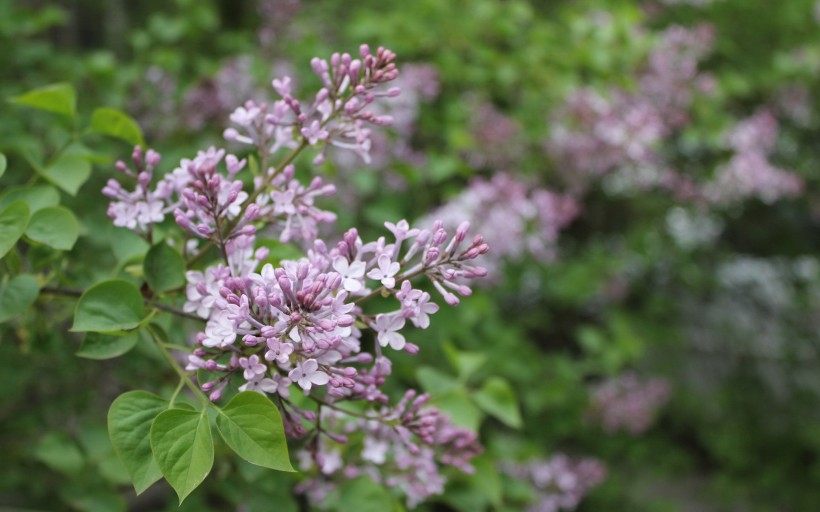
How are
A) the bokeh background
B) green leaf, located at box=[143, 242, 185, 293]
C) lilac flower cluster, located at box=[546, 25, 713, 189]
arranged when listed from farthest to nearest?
lilac flower cluster, located at box=[546, 25, 713, 189], the bokeh background, green leaf, located at box=[143, 242, 185, 293]

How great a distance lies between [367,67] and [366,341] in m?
0.94

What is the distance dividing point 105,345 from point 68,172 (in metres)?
0.40

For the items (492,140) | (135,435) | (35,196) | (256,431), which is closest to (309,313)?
(256,431)

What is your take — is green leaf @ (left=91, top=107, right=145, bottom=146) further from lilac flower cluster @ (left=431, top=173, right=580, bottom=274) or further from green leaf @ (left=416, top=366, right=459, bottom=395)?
lilac flower cluster @ (left=431, top=173, right=580, bottom=274)

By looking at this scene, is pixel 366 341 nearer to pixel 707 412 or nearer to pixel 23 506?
pixel 23 506

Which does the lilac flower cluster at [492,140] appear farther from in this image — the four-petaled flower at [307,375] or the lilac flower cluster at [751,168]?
the four-petaled flower at [307,375]

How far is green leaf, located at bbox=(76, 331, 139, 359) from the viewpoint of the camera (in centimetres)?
103

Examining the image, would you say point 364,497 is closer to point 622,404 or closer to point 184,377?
point 184,377

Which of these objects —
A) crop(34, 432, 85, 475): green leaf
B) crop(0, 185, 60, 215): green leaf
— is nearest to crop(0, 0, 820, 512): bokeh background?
crop(34, 432, 85, 475): green leaf

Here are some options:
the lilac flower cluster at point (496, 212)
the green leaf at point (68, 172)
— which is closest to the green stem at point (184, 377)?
the green leaf at point (68, 172)

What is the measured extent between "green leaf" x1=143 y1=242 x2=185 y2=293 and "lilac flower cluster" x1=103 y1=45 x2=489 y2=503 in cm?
5

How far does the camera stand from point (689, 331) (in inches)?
219

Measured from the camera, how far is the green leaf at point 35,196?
117 centimetres

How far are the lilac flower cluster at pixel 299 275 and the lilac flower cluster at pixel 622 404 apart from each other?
9.23ft
